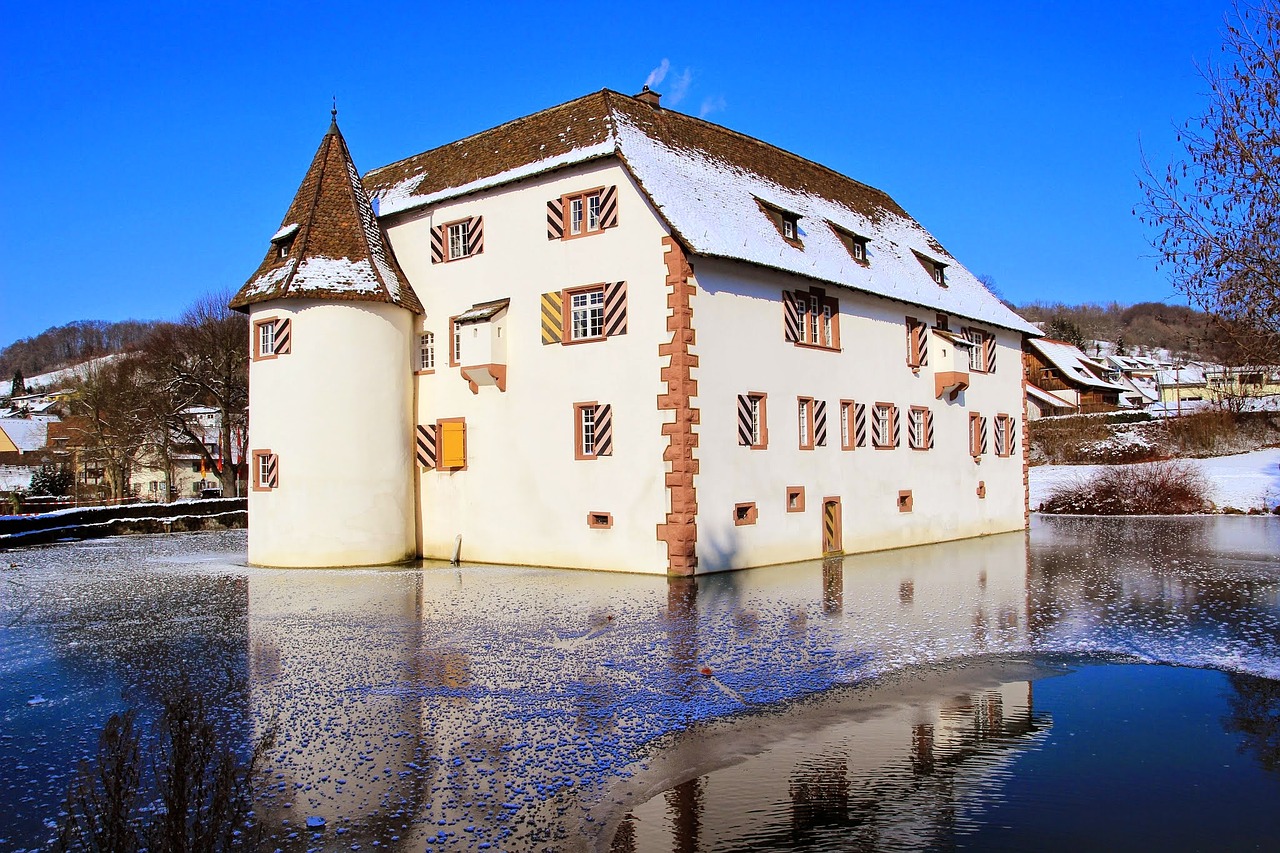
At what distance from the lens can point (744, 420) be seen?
21.3m

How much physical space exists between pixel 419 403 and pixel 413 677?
1461cm

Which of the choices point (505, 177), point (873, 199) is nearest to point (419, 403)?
point (505, 177)

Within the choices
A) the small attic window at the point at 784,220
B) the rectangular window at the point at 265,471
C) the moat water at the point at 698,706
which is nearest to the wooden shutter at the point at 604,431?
the moat water at the point at 698,706

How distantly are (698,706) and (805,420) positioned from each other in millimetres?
14702

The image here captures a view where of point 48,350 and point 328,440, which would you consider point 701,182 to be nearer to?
point 328,440

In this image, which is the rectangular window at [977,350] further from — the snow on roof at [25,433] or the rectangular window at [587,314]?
the snow on roof at [25,433]

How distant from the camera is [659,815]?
6.62 metres

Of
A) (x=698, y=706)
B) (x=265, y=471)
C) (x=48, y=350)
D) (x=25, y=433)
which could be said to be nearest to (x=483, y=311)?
(x=265, y=471)

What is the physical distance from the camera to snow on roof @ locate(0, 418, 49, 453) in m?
80.4

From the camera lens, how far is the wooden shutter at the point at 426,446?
24.2 m

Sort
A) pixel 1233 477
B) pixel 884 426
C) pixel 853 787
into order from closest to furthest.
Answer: pixel 853 787 < pixel 884 426 < pixel 1233 477

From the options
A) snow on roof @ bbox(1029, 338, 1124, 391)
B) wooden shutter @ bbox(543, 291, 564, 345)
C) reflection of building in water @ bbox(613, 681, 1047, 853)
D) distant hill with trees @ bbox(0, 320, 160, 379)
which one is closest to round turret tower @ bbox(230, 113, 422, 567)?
wooden shutter @ bbox(543, 291, 564, 345)

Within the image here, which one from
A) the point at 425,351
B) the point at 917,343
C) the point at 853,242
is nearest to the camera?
the point at 425,351

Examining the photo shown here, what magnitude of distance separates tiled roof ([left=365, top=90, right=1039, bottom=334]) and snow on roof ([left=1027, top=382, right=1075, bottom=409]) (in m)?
38.8
